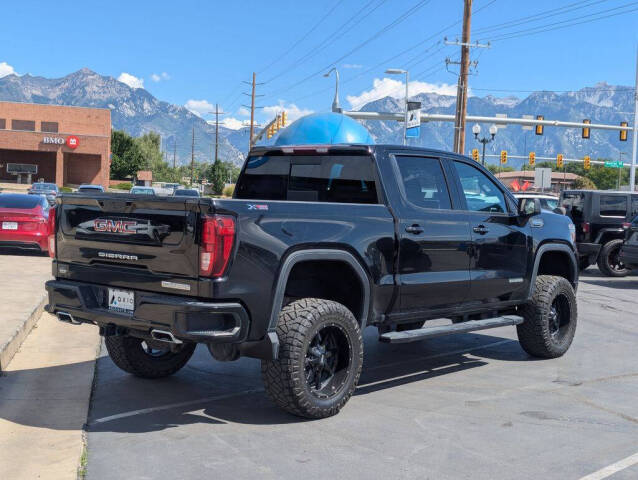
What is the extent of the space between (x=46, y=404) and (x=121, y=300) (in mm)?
1218

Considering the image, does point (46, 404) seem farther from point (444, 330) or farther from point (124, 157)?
point (124, 157)

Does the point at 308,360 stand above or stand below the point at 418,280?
below

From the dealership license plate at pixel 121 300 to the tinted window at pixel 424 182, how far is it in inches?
98.4

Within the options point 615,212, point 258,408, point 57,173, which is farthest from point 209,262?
point 57,173

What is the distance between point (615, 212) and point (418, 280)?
1353 cm

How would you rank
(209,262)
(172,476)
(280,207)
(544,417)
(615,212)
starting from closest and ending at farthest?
(172,476) → (209,262) → (280,207) → (544,417) → (615,212)

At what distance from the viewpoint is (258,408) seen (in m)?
5.99

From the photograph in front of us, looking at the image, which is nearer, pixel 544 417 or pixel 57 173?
pixel 544 417

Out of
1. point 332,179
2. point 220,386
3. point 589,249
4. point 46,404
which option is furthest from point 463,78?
point 46,404

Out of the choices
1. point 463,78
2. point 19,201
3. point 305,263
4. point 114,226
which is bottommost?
point 305,263

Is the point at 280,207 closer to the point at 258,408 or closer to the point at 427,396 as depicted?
the point at 258,408

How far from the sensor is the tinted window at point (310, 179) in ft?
21.5

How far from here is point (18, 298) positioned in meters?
10.3

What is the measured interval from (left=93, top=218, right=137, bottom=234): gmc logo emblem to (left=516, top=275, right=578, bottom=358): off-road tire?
174 inches
